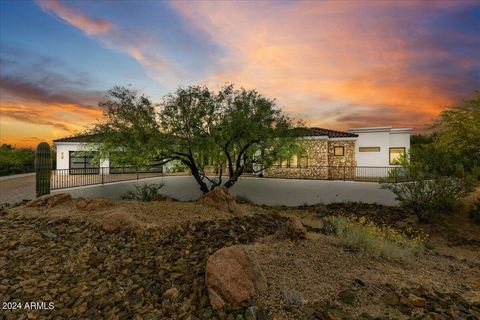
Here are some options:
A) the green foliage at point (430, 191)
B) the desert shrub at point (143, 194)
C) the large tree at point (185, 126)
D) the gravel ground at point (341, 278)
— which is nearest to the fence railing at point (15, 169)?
the desert shrub at point (143, 194)

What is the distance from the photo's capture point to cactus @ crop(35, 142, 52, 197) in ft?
45.3

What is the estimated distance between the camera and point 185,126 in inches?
506

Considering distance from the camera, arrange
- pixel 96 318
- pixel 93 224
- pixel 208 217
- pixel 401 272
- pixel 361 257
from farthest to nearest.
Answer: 1. pixel 208 217
2. pixel 93 224
3. pixel 361 257
4. pixel 401 272
5. pixel 96 318

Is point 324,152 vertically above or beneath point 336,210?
above

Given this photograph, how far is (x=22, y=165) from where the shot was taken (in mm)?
33406

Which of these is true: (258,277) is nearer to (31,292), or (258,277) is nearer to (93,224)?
(31,292)

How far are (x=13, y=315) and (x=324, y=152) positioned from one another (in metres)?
26.4

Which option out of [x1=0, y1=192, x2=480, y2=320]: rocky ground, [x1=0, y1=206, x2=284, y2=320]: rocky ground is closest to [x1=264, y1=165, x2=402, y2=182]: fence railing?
[x1=0, y1=192, x2=480, y2=320]: rocky ground

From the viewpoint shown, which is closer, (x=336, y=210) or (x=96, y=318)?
(x=96, y=318)

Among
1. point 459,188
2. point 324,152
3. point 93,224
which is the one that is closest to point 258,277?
point 93,224

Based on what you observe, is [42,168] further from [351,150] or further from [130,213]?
[351,150]

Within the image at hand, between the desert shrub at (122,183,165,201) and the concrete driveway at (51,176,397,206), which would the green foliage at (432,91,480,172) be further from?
the desert shrub at (122,183,165,201)

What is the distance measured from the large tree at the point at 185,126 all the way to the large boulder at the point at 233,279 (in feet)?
24.4

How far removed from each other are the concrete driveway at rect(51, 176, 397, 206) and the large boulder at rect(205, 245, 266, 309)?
13604 millimetres
